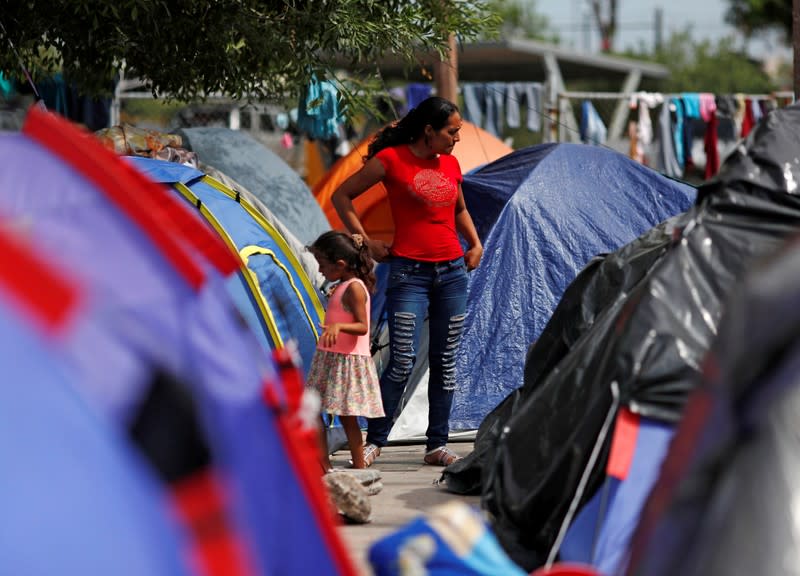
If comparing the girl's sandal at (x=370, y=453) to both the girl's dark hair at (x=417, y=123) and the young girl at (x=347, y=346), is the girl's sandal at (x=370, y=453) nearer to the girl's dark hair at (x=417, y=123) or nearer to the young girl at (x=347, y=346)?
the young girl at (x=347, y=346)

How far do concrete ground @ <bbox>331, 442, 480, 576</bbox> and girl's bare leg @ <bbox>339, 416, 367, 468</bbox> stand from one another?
5.7 inches

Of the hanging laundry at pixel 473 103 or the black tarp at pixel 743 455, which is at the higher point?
the black tarp at pixel 743 455

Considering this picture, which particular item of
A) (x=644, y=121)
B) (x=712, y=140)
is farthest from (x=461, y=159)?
(x=712, y=140)

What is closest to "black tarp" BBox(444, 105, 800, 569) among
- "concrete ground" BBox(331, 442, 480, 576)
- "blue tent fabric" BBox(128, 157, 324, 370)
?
"concrete ground" BBox(331, 442, 480, 576)

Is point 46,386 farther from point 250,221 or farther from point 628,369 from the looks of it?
point 250,221

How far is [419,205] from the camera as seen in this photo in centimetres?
645

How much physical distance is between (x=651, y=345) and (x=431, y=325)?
103 inches

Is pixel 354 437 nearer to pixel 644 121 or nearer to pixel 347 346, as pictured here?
pixel 347 346

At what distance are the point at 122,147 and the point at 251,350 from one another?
17.4 ft

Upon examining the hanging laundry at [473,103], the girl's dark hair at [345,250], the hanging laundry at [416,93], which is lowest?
the hanging laundry at [473,103]

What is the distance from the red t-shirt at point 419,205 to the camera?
21.1ft

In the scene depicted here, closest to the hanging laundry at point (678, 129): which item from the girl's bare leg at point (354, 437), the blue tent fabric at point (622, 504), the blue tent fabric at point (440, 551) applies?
the girl's bare leg at point (354, 437)

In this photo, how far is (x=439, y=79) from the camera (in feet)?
34.5

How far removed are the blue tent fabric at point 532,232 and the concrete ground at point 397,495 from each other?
0.50 meters
